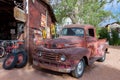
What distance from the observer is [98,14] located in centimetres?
2230

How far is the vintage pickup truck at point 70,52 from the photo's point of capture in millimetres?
7766

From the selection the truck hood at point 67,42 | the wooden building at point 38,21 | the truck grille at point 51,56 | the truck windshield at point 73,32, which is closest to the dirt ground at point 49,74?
the truck grille at point 51,56

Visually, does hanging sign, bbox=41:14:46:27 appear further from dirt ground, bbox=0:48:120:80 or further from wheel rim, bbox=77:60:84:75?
wheel rim, bbox=77:60:84:75

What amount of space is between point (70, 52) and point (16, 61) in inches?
107

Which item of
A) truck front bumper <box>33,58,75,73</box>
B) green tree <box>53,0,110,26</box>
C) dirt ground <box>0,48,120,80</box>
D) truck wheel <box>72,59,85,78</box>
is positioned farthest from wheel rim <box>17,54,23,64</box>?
green tree <box>53,0,110,26</box>

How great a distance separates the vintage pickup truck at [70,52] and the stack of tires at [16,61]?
730 mm

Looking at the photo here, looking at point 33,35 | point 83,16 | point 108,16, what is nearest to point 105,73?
point 33,35

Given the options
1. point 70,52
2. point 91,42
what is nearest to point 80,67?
point 70,52

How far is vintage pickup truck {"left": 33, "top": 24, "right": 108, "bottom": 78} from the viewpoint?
7766 mm

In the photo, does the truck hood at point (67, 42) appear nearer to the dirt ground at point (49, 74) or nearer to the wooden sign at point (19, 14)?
the dirt ground at point (49, 74)

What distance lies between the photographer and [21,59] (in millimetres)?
9414

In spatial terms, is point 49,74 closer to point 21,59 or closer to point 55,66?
point 55,66

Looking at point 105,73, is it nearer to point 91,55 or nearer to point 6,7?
point 91,55

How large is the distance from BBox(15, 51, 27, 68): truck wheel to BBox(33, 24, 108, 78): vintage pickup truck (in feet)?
2.15
